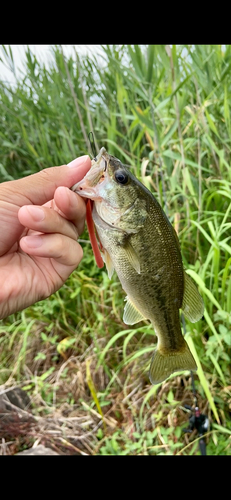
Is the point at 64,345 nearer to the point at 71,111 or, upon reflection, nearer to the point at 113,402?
the point at 113,402

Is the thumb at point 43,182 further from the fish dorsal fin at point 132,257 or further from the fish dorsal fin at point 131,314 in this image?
the fish dorsal fin at point 131,314

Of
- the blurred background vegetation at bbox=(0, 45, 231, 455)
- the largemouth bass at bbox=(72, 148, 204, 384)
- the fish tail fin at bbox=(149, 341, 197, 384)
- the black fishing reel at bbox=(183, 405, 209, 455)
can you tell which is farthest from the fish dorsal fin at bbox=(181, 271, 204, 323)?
the black fishing reel at bbox=(183, 405, 209, 455)

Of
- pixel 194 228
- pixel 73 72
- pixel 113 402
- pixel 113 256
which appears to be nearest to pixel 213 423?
pixel 113 402

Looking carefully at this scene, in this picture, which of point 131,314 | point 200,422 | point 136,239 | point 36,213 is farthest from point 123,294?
point 36,213

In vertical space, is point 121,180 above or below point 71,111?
below

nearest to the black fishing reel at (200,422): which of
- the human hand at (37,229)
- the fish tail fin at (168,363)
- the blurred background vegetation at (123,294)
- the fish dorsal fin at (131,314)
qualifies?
the blurred background vegetation at (123,294)

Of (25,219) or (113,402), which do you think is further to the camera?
(113,402)
